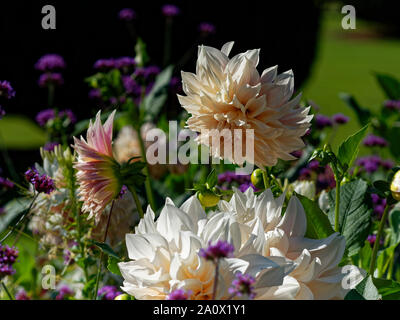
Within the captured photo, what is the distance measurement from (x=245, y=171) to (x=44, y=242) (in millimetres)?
252

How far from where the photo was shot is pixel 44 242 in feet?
2.24

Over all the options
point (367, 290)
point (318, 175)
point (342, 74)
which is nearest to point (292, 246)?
point (367, 290)

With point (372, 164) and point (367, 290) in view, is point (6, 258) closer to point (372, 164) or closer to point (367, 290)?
point (367, 290)

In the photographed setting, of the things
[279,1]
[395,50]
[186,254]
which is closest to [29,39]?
[279,1]

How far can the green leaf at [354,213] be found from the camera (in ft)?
1.65

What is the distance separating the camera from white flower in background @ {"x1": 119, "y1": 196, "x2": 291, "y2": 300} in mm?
342

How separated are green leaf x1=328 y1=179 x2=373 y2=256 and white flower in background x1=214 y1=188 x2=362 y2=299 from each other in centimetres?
11

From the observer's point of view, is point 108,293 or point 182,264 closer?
point 182,264

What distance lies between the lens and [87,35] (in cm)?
432

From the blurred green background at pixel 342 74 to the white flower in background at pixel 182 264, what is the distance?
85.0 inches

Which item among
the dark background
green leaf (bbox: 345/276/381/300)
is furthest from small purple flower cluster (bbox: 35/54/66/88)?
the dark background

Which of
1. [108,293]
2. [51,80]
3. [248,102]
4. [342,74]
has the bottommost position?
[342,74]

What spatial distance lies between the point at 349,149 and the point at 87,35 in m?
4.05
